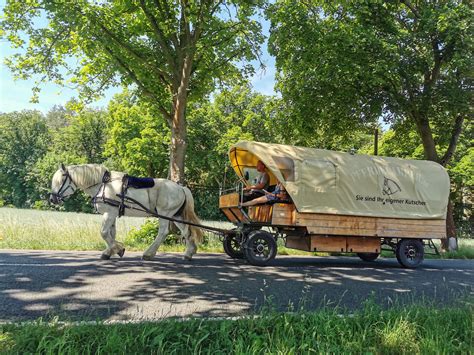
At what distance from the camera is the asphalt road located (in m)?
4.84

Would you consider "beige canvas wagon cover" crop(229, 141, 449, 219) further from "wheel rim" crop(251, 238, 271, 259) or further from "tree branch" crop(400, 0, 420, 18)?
"tree branch" crop(400, 0, 420, 18)

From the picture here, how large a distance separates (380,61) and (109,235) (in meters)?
10.7

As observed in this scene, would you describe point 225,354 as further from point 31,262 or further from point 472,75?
point 472,75

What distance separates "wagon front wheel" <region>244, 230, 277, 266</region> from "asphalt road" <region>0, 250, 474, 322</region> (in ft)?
1.15

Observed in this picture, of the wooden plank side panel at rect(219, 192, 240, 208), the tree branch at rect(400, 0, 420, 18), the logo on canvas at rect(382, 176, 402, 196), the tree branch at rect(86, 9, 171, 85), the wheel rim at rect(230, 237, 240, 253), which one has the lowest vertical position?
the wheel rim at rect(230, 237, 240, 253)

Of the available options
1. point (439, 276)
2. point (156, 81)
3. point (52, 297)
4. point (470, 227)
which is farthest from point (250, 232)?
point (470, 227)

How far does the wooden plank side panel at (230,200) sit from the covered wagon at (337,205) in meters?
0.03

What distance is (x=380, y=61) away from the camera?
44.5ft

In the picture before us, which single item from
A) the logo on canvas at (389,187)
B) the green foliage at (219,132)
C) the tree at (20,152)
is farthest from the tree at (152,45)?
the tree at (20,152)

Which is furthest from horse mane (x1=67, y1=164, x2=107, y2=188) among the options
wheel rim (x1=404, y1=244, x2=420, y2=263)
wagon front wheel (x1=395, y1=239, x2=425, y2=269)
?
wheel rim (x1=404, y1=244, x2=420, y2=263)

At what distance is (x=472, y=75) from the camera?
14195mm

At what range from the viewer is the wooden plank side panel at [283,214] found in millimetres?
8953

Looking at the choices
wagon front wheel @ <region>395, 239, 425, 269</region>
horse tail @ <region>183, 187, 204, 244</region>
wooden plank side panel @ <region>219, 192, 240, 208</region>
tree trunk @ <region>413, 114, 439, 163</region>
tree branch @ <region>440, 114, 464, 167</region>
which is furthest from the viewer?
tree branch @ <region>440, 114, 464, 167</region>

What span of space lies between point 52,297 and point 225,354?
2993 mm
